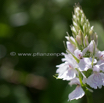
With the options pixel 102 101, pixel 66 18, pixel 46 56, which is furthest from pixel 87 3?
pixel 102 101

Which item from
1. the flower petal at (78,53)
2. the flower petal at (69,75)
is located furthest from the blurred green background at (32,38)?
the flower petal at (78,53)

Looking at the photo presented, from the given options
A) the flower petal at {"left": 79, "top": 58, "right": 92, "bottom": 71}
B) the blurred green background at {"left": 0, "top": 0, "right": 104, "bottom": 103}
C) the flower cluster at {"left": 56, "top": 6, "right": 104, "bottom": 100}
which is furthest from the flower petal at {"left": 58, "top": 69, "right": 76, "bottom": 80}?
the blurred green background at {"left": 0, "top": 0, "right": 104, "bottom": 103}

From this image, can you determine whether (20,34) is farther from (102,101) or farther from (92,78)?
(92,78)

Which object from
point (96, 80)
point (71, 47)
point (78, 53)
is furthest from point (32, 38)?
point (96, 80)

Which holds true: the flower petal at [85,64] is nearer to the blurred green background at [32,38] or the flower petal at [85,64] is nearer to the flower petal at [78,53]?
the flower petal at [78,53]

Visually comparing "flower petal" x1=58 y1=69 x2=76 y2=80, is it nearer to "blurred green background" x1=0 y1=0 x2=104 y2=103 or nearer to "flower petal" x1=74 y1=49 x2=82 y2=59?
"flower petal" x1=74 y1=49 x2=82 y2=59
